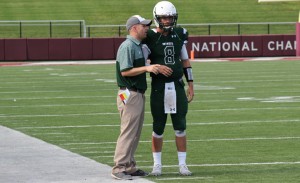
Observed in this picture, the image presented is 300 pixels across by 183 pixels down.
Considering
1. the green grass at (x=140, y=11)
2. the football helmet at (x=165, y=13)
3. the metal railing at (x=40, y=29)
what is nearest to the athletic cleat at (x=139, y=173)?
the football helmet at (x=165, y=13)

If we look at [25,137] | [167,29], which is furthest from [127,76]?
[25,137]

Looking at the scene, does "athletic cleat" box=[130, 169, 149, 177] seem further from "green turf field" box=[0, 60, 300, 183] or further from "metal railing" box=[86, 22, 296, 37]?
"metal railing" box=[86, 22, 296, 37]

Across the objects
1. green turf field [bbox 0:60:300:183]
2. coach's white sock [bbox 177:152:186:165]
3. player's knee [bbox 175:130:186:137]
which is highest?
player's knee [bbox 175:130:186:137]

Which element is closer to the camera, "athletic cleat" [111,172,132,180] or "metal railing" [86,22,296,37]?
"athletic cleat" [111,172,132,180]

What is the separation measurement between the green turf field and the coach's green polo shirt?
1.05m

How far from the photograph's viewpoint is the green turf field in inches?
457

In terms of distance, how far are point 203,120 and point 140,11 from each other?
4189cm

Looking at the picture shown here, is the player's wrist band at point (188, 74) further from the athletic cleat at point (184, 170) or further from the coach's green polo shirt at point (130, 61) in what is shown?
the athletic cleat at point (184, 170)

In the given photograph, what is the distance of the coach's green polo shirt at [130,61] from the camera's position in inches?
418

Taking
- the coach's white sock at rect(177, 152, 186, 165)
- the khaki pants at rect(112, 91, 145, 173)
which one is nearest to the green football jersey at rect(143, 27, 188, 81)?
the khaki pants at rect(112, 91, 145, 173)

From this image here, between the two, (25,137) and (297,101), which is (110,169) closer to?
(25,137)

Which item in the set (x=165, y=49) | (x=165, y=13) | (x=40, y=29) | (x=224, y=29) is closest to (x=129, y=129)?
(x=165, y=49)

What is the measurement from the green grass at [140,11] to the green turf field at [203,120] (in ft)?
85.9

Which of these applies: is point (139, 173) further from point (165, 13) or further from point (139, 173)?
point (165, 13)
